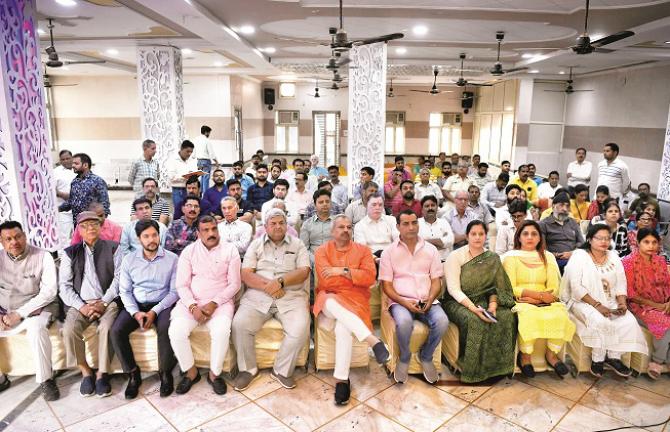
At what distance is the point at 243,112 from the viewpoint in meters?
14.2

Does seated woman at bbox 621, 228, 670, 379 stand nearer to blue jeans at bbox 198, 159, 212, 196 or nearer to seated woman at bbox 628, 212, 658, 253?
seated woman at bbox 628, 212, 658, 253

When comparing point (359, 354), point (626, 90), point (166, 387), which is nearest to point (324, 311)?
point (359, 354)

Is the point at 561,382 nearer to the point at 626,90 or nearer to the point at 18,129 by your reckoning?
the point at 18,129

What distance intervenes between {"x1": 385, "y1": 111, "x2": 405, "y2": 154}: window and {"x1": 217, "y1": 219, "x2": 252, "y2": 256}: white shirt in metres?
12.6

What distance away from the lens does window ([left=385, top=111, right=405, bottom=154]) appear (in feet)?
53.9

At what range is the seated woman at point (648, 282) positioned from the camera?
11.3ft

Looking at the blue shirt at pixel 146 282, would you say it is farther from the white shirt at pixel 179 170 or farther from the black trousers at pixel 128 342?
the white shirt at pixel 179 170

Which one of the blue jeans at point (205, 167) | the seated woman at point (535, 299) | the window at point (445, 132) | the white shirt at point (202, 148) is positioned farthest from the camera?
the window at point (445, 132)

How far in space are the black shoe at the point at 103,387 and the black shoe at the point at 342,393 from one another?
1.56 metres

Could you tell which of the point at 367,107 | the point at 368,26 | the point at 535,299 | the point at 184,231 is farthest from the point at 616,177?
the point at 184,231

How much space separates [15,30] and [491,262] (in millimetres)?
4229

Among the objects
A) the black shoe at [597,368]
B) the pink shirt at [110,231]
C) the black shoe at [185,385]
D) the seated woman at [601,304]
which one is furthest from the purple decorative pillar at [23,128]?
the black shoe at [597,368]

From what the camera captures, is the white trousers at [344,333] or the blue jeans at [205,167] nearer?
the white trousers at [344,333]

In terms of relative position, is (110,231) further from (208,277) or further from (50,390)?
(50,390)
